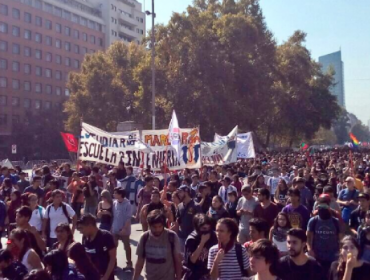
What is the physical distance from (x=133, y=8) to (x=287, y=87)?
46.6 metres

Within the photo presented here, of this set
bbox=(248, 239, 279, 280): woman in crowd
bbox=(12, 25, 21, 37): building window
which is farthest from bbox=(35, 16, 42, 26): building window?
bbox=(248, 239, 279, 280): woman in crowd

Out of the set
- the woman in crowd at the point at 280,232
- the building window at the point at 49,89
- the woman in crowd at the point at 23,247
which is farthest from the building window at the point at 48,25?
the woman in crowd at the point at 23,247

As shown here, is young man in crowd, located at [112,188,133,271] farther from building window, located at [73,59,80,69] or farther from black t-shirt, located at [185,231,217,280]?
building window, located at [73,59,80,69]

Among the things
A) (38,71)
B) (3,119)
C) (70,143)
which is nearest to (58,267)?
(70,143)

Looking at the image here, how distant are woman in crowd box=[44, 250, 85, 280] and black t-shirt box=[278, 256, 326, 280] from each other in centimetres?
175

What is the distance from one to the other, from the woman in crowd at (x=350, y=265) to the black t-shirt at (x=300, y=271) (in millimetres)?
150

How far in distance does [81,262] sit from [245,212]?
403cm

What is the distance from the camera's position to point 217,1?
4616cm

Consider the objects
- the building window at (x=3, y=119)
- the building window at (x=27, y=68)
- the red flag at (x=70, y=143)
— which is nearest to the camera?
the red flag at (x=70, y=143)

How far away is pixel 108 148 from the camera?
14.7 meters

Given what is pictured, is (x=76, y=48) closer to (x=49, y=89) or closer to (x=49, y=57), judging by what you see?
(x=49, y=57)

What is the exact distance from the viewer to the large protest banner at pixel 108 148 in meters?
14.6

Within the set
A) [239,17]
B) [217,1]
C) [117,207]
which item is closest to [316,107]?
[217,1]

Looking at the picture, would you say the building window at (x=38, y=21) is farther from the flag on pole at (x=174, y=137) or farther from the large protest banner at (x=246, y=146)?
the flag on pole at (x=174, y=137)
